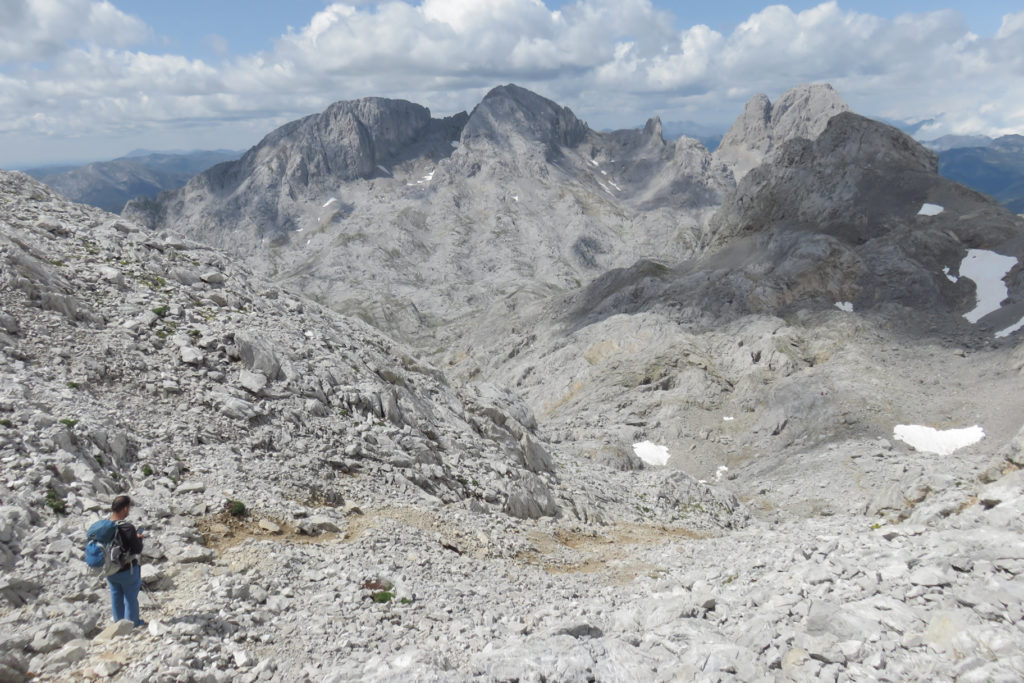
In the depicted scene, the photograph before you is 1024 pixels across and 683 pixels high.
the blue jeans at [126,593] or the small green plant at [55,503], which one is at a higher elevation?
the small green plant at [55,503]

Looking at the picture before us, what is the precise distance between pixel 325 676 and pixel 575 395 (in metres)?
63.3

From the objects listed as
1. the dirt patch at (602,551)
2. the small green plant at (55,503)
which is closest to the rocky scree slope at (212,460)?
the small green plant at (55,503)

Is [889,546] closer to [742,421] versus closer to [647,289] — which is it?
[742,421]

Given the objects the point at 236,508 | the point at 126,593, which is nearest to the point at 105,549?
the point at 126,593

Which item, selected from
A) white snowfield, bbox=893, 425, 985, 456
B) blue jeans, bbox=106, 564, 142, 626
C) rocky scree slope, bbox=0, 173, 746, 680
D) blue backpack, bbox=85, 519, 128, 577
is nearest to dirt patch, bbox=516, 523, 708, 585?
rocky scree slope, bbox=0, 173, 746, 680

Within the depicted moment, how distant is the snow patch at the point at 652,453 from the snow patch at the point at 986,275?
122 feet

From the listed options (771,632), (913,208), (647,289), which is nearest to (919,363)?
(913,208)

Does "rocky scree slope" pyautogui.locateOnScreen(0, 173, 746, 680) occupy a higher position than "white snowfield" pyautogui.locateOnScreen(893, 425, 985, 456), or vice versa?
"rocky scree slope" pyautogui.locateOnScreen(0, 173, 746, 680)

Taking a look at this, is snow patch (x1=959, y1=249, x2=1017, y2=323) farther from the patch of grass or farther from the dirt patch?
the patch of grass

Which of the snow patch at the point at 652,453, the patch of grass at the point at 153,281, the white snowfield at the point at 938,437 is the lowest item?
the snow patch at the point at 652,453

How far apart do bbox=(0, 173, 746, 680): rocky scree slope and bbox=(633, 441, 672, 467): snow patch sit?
2189 cm

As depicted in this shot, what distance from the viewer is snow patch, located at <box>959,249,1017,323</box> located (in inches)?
2623

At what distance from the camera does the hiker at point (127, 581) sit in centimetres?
1141

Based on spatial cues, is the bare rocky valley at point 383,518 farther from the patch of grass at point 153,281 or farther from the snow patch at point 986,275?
the snow patch at point 986,275
